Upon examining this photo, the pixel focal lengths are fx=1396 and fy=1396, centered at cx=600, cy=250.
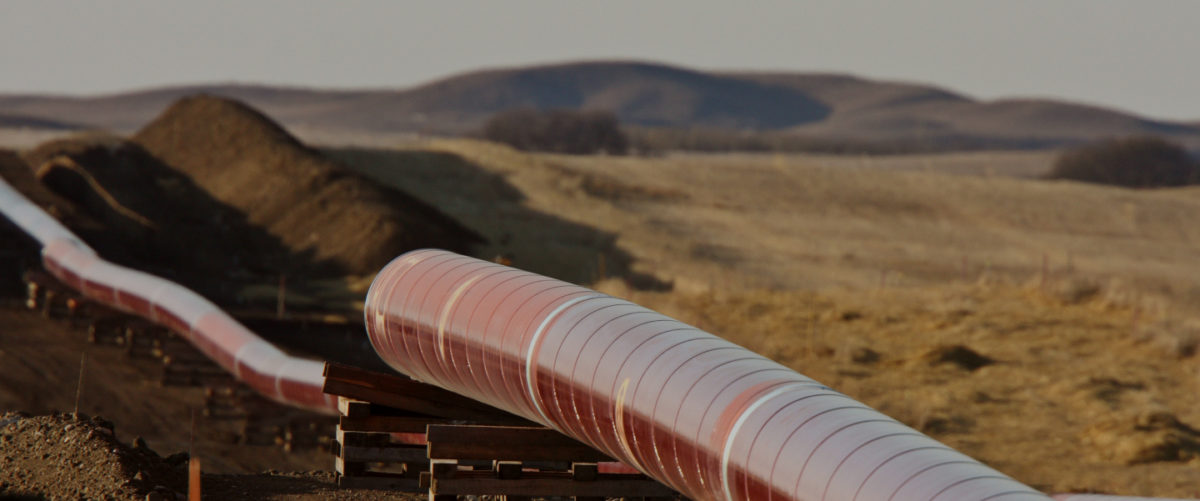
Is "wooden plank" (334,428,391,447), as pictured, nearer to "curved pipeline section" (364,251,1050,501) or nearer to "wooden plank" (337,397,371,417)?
"wooden plank" (337,397,371,417)

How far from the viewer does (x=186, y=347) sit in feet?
91.8

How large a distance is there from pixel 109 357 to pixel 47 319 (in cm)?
355

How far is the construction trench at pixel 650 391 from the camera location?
870 centimetres

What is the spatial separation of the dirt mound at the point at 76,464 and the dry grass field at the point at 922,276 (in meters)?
13.0

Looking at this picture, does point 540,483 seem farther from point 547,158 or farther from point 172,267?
point 547,158

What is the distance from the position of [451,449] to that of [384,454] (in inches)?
65.8

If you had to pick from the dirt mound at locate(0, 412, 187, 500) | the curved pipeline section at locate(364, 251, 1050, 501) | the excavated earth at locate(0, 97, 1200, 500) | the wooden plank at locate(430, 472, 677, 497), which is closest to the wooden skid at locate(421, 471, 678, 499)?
the wooden plank at locate(430, 472, 677, 497)

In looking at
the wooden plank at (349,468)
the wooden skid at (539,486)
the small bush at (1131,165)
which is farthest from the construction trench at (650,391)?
the small bush at (1131,165)

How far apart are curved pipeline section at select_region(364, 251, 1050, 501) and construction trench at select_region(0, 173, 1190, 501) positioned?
12 millimetres

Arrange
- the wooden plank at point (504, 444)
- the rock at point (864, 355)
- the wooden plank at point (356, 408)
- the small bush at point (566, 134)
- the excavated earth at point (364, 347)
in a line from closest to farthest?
1. the wooden plank at point (504, 444)
2. the wooden plank at point (356, 408)
3. the excavated earth at point (364, 347)
4. the rock at point (864, 355)
5. the small bush at point (566, 134)

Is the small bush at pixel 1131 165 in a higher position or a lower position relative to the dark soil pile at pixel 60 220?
higher

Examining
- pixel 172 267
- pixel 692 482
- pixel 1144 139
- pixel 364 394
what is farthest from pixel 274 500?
pixel 1144 139

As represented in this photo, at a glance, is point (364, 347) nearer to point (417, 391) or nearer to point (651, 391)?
point (417, 391)

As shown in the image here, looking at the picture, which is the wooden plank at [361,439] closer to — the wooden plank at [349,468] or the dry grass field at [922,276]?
the wooden plank at [349,468]
